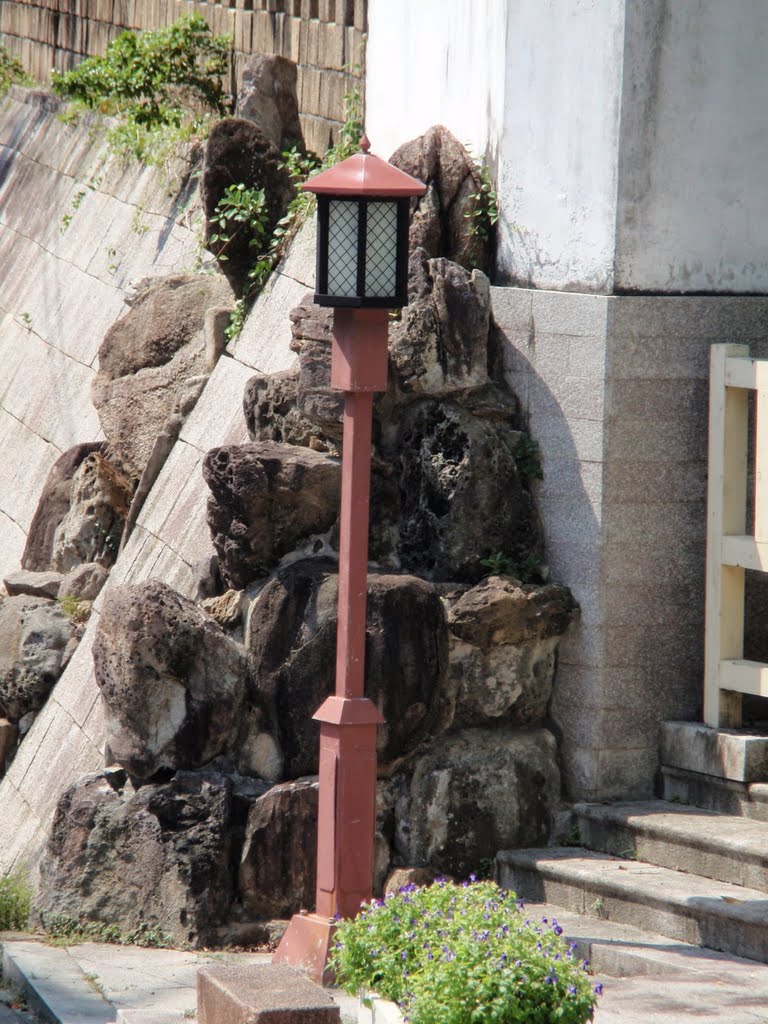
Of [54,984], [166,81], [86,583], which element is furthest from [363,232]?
[166,81]

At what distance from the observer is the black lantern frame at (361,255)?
20.8 ft

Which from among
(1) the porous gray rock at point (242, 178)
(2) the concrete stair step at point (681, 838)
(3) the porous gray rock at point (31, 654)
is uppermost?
(1) the porous gray rock at point (242, 178)

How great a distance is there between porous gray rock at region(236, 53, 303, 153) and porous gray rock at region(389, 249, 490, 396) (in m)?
3.65

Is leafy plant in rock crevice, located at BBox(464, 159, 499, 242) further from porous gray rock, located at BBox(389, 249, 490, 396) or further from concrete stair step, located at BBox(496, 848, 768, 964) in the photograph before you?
concrete stair step, located at BBox(496, 848, 768, 964)

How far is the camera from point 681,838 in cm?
698

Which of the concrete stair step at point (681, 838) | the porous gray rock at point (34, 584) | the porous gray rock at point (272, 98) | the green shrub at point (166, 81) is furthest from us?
the green shrub at point (166, 81)

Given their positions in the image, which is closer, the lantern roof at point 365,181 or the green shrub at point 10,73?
the lantern roof at point 365,181

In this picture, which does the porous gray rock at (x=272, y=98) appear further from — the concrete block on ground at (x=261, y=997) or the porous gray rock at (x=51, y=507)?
the concrete block on ground at (x=261, y=997)

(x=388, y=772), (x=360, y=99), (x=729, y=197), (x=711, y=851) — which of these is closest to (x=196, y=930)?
(x=388, y=772)

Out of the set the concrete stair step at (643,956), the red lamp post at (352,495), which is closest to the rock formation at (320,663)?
the red lamp post at (352,495)

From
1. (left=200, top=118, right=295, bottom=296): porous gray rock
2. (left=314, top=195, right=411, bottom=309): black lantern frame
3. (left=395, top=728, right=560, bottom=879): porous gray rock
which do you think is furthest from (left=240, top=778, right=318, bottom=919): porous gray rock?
(left=200, top=118, right=295, bottom=296): porous gray rock

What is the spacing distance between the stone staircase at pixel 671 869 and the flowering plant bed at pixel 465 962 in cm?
134

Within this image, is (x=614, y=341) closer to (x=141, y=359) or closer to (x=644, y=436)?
(x=644, y=436)

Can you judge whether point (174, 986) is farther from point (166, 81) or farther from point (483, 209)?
point (166, 81)
